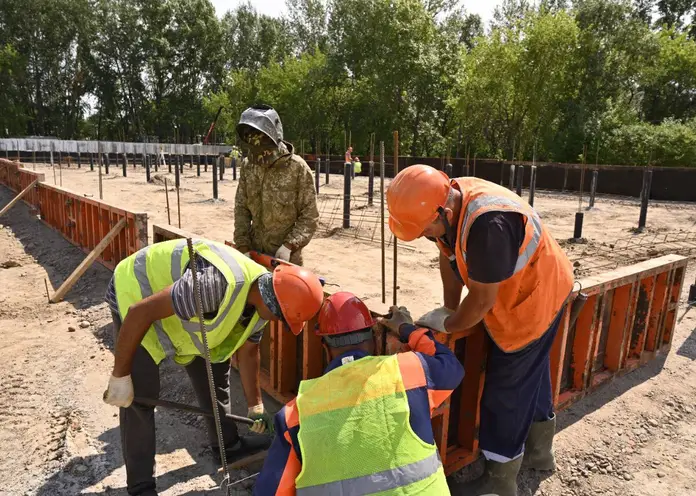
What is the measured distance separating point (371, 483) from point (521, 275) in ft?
4.08

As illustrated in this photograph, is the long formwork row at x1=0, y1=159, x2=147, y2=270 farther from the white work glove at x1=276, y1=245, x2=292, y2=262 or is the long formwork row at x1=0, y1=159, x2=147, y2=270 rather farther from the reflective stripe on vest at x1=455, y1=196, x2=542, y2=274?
the reflective stripe on vest at x1=455, y1=196, x2=542, y2=274

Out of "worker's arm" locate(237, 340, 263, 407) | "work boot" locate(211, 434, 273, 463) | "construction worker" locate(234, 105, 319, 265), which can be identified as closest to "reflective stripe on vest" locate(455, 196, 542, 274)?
"worker's arm" locate(237, 340, 263, 407)

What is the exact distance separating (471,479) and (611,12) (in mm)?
33076

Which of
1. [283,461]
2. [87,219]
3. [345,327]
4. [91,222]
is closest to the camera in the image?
[283,461]

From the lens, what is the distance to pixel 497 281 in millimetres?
2232

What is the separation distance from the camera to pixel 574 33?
1062 inches

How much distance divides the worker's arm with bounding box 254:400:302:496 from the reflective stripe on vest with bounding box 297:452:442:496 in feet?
0.18

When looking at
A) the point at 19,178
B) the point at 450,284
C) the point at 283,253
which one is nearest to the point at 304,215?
the point at 283,253

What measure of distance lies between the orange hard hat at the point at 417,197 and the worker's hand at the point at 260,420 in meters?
1.41

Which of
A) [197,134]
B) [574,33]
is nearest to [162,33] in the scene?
[197,134]

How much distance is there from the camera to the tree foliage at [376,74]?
27.8 metres

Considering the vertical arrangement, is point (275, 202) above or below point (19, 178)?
above

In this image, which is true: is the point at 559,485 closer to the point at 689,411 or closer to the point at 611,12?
the point at 689,411

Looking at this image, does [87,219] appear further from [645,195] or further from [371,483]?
[645,195]
